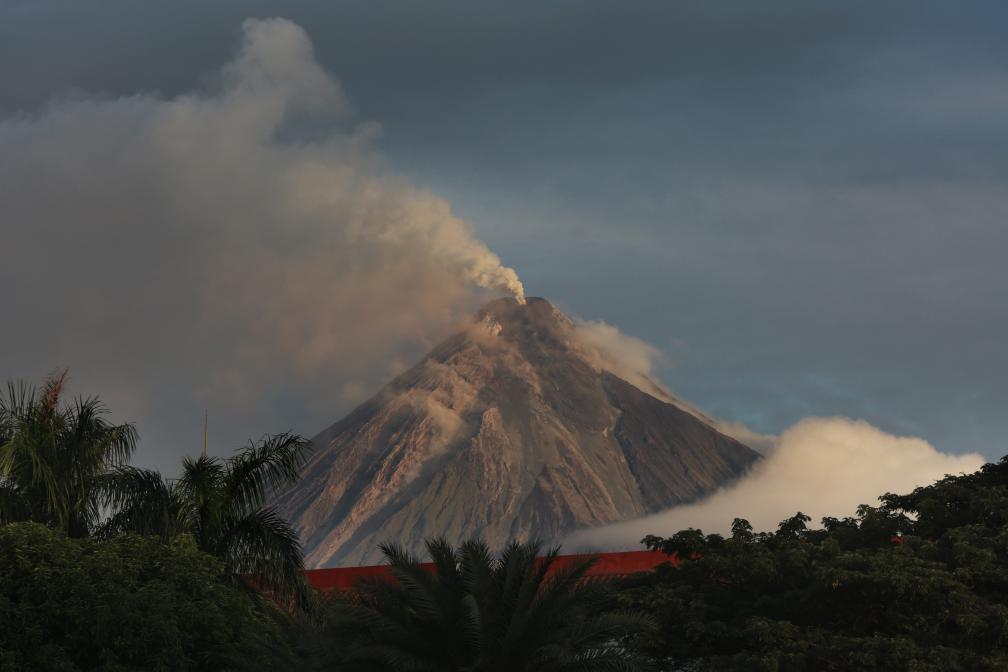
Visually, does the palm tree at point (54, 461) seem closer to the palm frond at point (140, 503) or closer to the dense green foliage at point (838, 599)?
the palm frond at point (140, 503)

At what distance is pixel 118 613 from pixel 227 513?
17.4 ft

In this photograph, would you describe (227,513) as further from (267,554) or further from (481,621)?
(481,621)

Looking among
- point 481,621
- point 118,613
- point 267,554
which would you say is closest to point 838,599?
point 481,621

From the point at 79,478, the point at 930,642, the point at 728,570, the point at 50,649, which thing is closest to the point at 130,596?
the point at 50,649

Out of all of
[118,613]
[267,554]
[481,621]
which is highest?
[267,554]

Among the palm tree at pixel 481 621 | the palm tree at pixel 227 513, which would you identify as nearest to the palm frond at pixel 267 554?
the palm tree at pixel 227 513

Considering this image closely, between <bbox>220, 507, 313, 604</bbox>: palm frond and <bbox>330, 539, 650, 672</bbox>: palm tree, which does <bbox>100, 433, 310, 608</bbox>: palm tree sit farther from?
<bbox>330, 539, 650, 672</bbox>: palm tree

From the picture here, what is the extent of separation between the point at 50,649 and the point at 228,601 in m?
3.58

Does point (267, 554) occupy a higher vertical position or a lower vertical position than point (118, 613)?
higher

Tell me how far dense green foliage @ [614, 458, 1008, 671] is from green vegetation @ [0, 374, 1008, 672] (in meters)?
0.04

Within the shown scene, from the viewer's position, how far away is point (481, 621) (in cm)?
2109

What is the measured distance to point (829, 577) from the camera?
76.8ft

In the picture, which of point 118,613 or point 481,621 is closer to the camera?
point 481,621

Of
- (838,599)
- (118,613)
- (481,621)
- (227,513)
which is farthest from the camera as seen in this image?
(227,513)
